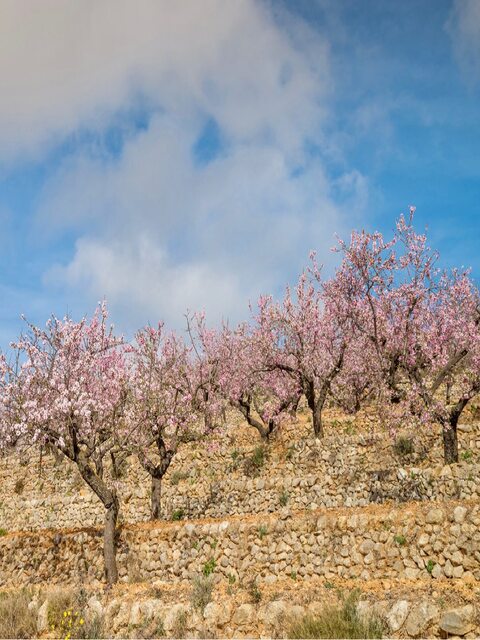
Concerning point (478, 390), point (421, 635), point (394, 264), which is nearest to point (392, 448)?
point (478, 390)

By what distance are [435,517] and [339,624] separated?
4.34 metres

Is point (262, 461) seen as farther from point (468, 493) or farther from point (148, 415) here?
point (468, 493)

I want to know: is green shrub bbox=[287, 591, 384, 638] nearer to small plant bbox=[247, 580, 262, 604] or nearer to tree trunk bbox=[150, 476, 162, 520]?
small plant bbox=[247, 580, 262, 604]

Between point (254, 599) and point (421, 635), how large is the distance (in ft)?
12.9

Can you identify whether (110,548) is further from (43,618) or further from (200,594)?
(200,594)

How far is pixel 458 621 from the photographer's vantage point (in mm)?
9172

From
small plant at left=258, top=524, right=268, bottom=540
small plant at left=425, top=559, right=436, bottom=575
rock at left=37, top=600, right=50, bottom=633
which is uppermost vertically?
small plant at left=258, top=524, right=268, bottom=540

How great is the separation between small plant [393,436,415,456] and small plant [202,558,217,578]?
9.48m

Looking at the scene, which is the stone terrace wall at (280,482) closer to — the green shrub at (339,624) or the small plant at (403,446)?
the small plant at (403,446)

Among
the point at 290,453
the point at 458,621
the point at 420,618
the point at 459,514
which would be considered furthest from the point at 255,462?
the point at 458,621

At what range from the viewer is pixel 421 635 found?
30.9 feet

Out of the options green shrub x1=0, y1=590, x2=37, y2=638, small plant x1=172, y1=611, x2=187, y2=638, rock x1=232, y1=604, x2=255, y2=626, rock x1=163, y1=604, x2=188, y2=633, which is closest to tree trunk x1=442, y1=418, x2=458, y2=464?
rock x1=232, y1=604, x2=255, y2=626

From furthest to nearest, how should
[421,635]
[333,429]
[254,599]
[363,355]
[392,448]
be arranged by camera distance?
[363,355], [333,429], [392,448], [254,599], [421,635]

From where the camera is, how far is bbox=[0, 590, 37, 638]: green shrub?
43.2ft
